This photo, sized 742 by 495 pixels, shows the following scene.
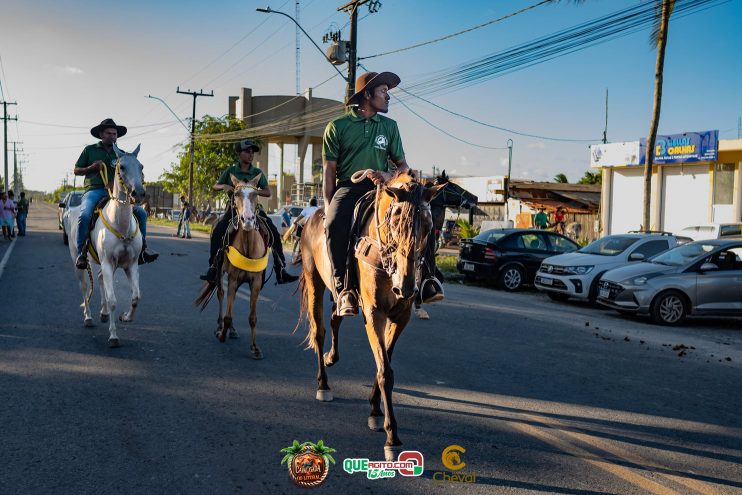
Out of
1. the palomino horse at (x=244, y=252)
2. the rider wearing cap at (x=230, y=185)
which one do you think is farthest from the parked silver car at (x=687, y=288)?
the palomino horse at (x=244, y=252)

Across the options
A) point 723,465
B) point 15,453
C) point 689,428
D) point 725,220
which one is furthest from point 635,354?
point 725,220

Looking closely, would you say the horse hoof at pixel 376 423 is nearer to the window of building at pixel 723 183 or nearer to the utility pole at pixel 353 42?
the utility pole at pixel 353 42

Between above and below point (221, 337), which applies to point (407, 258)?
above

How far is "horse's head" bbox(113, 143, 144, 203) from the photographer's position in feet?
24.4

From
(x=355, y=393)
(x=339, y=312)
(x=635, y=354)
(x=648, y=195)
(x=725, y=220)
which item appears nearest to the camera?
(x=339, y=312)

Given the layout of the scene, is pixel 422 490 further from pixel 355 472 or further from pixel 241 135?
pixel 241 135

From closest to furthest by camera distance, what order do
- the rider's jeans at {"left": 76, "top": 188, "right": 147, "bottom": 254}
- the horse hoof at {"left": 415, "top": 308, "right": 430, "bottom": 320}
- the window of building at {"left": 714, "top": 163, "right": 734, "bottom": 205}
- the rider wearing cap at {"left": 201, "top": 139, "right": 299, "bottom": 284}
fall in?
the rider wearing cap at {"left": 201, "top": 139, "right": 299, "bottom": 284} < the rider's jeans at {"left": 76, "top": 188, "right": 147, "bottom": 254} < the horse hoof at {"left": 415, "top": 308, "right": 430, "bottom": 320} < the window of building at {"left": 714, "top": 163, "right": 734, "bottom": 205}

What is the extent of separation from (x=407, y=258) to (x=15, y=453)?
300 centimetres

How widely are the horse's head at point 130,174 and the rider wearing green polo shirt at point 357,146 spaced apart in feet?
9.84

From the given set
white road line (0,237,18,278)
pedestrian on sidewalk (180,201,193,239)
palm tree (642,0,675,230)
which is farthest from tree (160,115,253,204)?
palm tree (642,0,675,230)

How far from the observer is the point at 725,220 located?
2691 centimetres

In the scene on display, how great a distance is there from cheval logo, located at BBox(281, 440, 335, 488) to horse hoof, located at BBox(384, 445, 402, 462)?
369 millimetres

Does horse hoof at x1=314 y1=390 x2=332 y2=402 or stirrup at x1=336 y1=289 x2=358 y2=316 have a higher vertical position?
stirrup at x1=336 y1=289 x2=358 y2=316

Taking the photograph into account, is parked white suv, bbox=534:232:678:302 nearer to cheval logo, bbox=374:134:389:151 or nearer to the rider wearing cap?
the rider wearing cap
